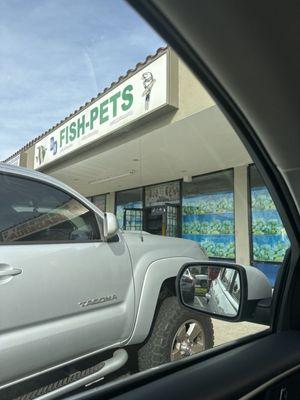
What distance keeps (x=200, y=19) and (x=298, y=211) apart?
904mm

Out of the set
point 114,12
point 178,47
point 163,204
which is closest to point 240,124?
point 178,47

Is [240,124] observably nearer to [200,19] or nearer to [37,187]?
[200,19]

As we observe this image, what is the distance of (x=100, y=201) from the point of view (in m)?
4.20

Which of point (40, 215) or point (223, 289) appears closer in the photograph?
point (223, 289)

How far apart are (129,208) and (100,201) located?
1.09 metres

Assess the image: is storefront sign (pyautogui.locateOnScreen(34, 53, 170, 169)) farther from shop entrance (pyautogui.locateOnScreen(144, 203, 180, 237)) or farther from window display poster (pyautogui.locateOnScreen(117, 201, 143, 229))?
shop entrance (pyautogui.locateOnScreen(144, 203, 180, 237))

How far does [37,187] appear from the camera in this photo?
3.04 meters

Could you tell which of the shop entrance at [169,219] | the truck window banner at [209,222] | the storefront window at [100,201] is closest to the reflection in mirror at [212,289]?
the storefront window at [100,201]

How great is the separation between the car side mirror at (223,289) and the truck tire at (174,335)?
1.23m

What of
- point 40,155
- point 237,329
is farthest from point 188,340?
point 40,155

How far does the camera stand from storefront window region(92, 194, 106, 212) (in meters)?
4.01

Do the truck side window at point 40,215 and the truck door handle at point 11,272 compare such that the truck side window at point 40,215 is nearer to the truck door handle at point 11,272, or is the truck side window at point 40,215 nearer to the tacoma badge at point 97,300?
the truck door handle at point 11,272

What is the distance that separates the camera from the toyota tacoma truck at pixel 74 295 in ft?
8.49

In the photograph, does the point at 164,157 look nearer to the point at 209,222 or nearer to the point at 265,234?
the point at 209,222
